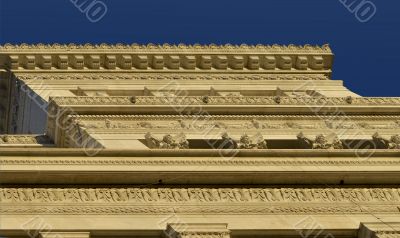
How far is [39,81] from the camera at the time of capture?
60.2 m

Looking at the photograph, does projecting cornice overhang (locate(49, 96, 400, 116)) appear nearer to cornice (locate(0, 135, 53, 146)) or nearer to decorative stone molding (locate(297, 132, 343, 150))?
cornice (locate(0, 135, 53, 146))

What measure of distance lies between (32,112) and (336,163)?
2523cm

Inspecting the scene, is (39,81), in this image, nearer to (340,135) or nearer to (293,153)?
(340,135)

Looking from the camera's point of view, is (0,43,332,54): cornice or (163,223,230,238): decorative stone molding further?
(0,43,332,54): cornice

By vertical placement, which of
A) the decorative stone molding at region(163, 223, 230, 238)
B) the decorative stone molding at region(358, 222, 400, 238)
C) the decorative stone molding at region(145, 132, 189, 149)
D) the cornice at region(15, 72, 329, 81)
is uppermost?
the cornice at region(15, 72, 329, 81)

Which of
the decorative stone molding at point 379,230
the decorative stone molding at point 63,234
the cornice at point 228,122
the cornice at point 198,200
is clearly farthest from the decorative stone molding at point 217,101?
the decorative stone molding at point 63,234

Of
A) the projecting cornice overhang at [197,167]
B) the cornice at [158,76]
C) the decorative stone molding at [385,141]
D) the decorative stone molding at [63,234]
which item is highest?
the cornice at [158,76]

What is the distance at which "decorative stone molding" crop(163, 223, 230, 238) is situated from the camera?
31.8m

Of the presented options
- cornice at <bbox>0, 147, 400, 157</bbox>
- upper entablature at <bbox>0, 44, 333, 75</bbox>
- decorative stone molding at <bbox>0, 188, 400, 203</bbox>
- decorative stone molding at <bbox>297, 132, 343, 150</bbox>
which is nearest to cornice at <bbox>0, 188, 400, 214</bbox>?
decorative stone molding at <bbox>0, 188, 400, 203</bbox>

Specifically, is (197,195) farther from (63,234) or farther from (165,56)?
(165,56)

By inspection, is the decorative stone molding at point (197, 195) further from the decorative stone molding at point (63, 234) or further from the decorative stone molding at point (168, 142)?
the decorative stone molding at point (168, 142)

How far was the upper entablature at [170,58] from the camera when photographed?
202 feet

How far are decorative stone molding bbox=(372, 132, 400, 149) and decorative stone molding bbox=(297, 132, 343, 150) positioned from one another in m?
1.70

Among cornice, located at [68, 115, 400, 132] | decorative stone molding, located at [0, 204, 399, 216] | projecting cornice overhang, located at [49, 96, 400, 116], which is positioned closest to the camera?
decorative stone molding, located at [0, 204, 399, 216]
